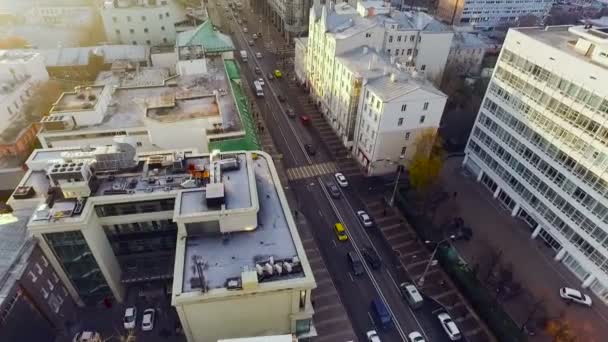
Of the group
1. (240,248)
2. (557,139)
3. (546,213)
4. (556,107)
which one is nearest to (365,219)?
(546,213)

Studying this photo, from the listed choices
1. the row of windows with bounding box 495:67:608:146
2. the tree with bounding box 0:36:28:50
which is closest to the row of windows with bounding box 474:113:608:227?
the row of windows with bounding box 495:67:608:146

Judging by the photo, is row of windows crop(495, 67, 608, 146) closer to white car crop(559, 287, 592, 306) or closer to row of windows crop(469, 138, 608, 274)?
row of windows crop(469, 138, 608, 274)

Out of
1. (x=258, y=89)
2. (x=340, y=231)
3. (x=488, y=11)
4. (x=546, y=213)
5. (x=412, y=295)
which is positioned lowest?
(x=340, y=231)

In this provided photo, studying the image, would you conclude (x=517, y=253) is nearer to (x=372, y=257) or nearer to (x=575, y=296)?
(x=575, y=296)

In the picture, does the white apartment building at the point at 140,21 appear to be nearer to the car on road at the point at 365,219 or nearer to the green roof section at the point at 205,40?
the green roof section at the point at 205,40

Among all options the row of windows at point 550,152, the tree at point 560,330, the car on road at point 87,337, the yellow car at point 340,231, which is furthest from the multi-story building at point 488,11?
the car on road at point 87,337

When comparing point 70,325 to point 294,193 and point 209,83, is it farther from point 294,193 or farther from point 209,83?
point 209,83
